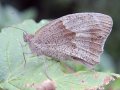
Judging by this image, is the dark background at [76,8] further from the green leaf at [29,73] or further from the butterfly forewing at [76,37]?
the green leaf at [29,73]

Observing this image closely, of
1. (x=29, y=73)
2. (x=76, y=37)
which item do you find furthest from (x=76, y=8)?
(x=29, y=73)

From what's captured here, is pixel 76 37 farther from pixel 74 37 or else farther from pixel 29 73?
pixel 29 73

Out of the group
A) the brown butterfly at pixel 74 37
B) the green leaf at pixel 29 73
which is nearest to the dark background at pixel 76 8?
the brown butterfly at pixel 74 37

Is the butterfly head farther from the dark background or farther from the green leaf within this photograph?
the dark background

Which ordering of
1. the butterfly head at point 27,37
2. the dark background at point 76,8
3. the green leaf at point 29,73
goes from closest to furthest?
the green leaf at point 29,73 < the butterfly head at point 27,37 < the dark background at point 76,8

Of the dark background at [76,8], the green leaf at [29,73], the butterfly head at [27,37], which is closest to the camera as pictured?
the green leaf at [29,73]

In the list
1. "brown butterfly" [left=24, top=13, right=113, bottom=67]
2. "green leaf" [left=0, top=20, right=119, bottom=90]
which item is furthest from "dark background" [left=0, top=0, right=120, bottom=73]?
"green leaf" [left=0, top=20, right=119, bottom=90]

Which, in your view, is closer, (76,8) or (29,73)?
(29,73)
